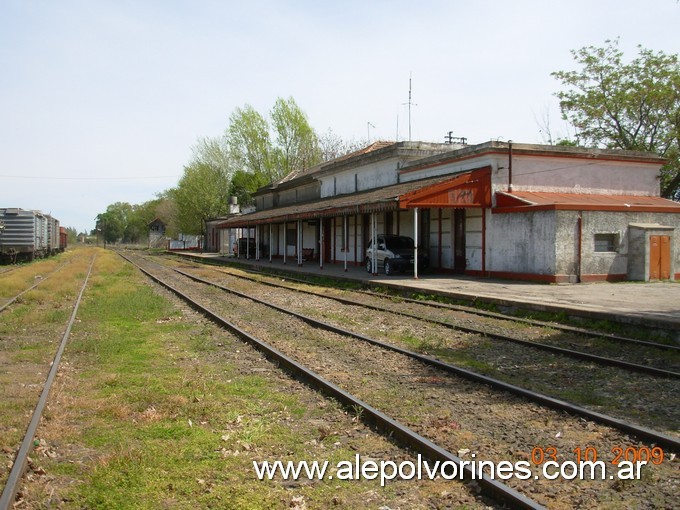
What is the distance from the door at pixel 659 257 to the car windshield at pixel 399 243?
8872 millimetres

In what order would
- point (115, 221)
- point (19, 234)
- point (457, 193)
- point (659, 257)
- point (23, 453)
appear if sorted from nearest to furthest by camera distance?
point (23, 453), point (659, 257), point (457, 193), point (19, 234), point (115, 221)

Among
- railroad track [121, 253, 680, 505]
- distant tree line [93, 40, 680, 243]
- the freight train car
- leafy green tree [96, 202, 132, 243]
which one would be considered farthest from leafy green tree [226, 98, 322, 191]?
leafy green tree [96, 202, 132, 243]

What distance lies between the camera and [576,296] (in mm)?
15430

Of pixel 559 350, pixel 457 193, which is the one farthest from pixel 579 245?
pixel 559 350

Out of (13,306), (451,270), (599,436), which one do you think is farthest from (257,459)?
(451,270)

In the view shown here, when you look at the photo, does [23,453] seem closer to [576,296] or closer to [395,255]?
[576,296]

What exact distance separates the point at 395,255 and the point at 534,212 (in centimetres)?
631

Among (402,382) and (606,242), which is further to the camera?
(606,242)

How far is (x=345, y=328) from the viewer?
468 inches

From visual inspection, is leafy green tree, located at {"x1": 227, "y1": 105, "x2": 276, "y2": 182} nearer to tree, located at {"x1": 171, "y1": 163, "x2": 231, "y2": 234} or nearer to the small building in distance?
tree, located at {"x1": 171, "y1": 163, "x2": 231, "y2": 234}

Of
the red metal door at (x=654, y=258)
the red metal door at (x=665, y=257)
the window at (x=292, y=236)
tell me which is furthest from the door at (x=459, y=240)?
the window at (x=292, y=236)

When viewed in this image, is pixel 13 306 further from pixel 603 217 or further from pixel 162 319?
pixel 603 217

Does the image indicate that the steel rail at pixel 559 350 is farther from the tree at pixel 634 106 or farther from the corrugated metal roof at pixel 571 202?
the tree at pixel 634 106

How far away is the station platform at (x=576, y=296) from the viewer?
11805mm
